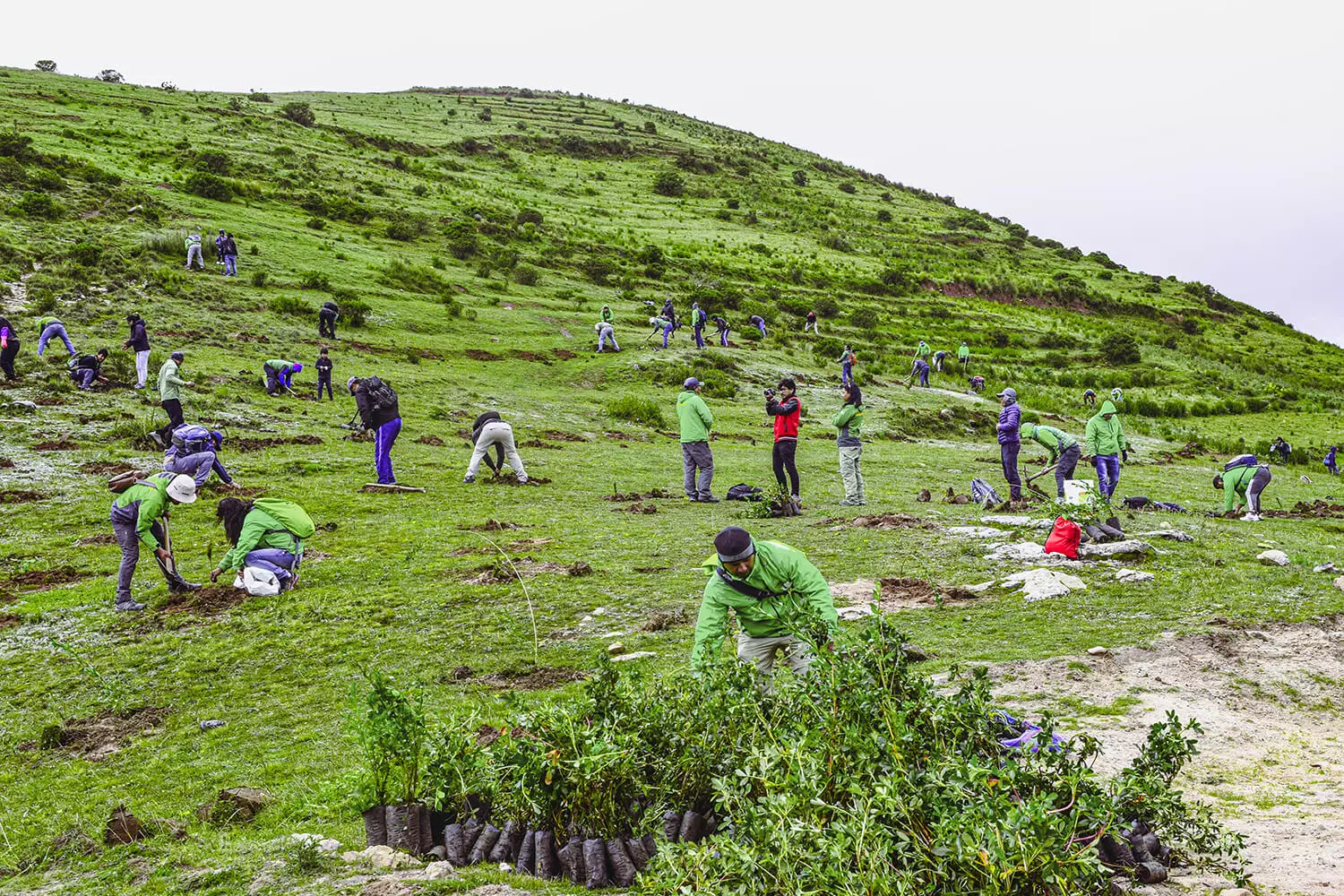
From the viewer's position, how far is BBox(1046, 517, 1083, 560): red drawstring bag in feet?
37.3

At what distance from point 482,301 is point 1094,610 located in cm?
3804

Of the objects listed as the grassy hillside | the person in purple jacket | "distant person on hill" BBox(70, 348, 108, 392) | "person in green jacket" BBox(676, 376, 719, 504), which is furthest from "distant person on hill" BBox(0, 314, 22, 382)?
the person in purple jacket

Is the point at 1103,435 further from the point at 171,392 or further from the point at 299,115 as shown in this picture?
the point at 299,115

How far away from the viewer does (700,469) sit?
1805cm

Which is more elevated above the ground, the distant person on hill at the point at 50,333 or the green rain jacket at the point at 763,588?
the distant person on hill at the point at 50,333

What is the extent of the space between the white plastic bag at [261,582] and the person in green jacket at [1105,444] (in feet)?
51.5

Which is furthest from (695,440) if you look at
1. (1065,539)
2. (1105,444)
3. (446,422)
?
(446,422)

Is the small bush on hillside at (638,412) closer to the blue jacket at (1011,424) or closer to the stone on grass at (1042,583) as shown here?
the blue jacket at (1011,424)

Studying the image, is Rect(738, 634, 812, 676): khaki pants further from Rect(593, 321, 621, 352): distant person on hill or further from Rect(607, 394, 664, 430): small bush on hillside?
Rect(593, 321, 621, 352): distant person on hill

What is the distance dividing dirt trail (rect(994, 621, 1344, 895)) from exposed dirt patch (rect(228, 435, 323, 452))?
18.8 meters

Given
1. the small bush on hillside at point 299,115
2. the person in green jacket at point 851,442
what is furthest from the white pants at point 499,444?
the small bush on hillside at point 299,115

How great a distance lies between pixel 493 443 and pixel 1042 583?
40.6 ft

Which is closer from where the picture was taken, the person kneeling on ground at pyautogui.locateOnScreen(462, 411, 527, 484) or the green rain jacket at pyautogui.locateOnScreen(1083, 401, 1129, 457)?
the green rain jacket at pyautogui.locateOnScreen(1083, 401, 1129, 457)

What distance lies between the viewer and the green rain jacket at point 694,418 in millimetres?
16594
